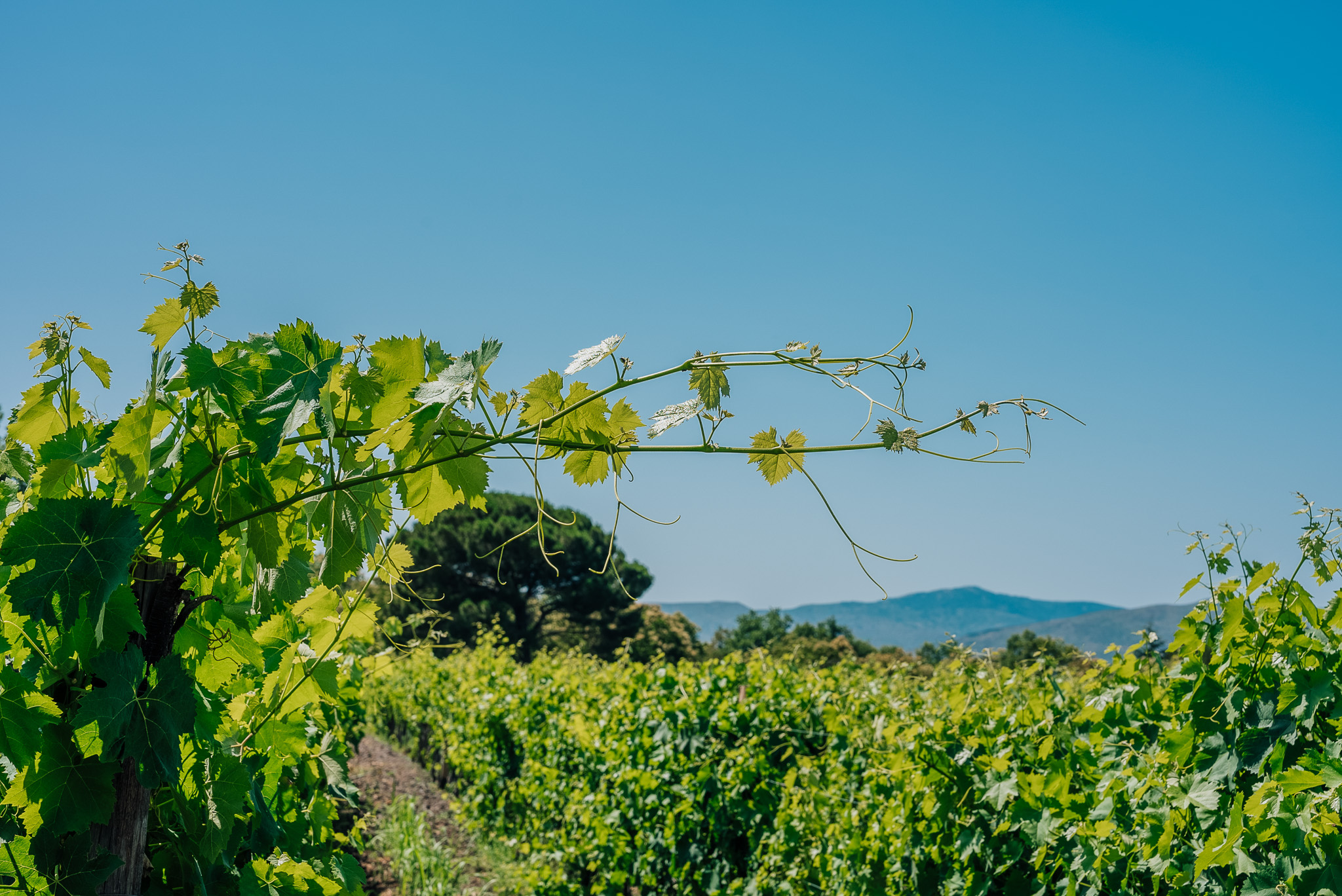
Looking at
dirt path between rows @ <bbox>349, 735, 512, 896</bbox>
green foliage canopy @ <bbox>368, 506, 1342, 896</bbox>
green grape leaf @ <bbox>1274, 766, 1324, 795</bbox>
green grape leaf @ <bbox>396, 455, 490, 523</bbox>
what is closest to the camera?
green grape leaf @ <bbox>396, 455, 490, 523</bbox>

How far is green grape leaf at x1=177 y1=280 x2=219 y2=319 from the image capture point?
133cm

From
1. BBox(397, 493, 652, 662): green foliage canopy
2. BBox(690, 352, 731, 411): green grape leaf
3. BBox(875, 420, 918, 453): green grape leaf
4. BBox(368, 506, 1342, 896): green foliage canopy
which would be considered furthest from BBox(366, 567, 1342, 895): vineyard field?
BBox(397, 493, 652, 662): green foliage canopy

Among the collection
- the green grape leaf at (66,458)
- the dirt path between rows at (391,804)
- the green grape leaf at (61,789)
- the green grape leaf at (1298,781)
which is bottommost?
the dirt path between rows at (391,804)

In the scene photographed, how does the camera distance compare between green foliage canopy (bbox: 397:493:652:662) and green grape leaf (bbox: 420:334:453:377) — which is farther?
green foliage canopy (bbox: 397:493:652:662)

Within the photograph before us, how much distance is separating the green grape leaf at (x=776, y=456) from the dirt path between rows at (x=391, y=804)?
407 cm

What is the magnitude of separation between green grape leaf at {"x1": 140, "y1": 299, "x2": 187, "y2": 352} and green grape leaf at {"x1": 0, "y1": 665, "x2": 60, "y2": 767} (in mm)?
575

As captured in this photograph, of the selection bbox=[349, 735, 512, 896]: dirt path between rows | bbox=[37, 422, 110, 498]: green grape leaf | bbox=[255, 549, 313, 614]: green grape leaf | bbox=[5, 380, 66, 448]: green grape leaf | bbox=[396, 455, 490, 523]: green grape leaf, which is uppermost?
bbox=[5, 380, 66, 448]: green grape leaf

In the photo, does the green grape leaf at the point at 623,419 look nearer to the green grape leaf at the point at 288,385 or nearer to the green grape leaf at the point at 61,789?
the green grape leaf at the point at 288,385

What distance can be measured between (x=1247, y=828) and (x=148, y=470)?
2.48 meters

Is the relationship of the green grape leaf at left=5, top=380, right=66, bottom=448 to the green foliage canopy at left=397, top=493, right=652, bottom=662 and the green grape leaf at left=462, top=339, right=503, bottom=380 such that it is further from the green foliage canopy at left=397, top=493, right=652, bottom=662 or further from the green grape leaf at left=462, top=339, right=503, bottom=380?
the green foliage canopy at left=397, top=493, right=652, bottom=662

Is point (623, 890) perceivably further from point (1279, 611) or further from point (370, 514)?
point (370, 514)

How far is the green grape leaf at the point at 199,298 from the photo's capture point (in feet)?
4.35

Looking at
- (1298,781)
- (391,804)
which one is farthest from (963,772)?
(391,804)

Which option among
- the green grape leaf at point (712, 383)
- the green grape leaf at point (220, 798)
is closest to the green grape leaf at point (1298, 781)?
the green grape leaf at point (712, 383)
